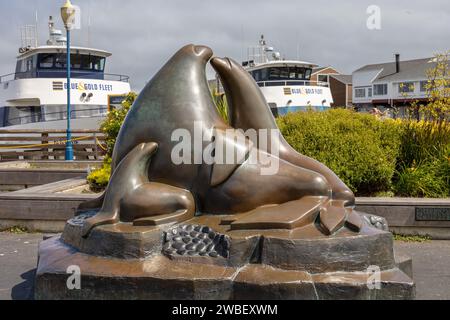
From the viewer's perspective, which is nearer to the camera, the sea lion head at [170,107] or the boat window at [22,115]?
the sea lion head at [170,107]

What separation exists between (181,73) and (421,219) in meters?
4.34

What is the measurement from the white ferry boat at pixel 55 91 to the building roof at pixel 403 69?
35.1 metres

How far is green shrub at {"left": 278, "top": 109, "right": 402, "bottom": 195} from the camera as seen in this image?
26.4 feet

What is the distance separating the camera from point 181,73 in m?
4.97

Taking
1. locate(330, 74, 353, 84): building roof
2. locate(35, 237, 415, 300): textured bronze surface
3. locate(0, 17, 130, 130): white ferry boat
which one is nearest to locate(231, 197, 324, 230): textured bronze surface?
locate(35, 237, 415, 300): textured bronze surface

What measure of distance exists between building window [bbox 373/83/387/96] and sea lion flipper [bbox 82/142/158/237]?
50.9 metres

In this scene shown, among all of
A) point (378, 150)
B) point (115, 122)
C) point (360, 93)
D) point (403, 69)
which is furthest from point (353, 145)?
point (360, 93)

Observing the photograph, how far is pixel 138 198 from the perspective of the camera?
4.53 m

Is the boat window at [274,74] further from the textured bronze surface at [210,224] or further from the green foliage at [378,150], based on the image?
the textured bronze surface at [210,224]

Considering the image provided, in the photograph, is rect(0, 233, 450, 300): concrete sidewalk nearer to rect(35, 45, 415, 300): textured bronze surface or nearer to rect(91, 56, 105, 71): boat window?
rect(35, 45, 415, 300): textured bronze surface

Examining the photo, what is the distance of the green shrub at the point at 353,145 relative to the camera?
8.05 meters

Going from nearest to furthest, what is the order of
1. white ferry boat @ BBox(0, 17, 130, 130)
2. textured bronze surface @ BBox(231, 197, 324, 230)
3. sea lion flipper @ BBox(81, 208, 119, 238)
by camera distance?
textured bronze surface @ BBox(231, 197, 324, 230)
sea lion flipper @ BBox(81, 208, 119, 238)
white ferry boat @ BBox(0, 17, 130, 130)

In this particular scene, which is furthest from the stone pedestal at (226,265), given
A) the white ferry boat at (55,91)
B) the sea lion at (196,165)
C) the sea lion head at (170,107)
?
the white ferry boat at (55,91)

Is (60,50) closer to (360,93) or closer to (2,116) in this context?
(2,116)
